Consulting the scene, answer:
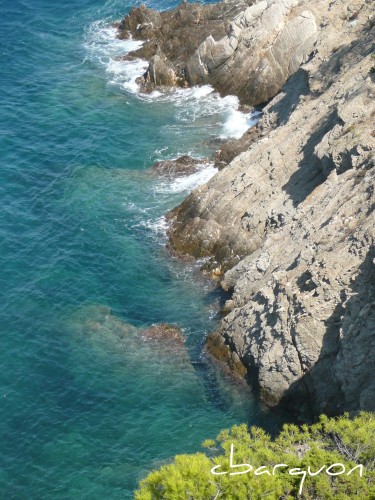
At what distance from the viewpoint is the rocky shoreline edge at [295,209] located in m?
40.7

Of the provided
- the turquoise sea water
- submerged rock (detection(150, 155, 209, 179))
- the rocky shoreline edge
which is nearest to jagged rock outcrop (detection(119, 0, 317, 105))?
the rocky shoreline edge

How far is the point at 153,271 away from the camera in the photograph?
5606 cm

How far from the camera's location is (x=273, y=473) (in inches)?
1129

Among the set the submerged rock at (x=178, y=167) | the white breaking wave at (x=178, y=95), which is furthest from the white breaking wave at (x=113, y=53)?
the submerged rock at (x=178, y=167)

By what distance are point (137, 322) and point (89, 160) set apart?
24.6 m

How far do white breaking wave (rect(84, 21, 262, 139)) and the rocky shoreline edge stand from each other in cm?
146

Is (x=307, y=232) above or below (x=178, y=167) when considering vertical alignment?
below

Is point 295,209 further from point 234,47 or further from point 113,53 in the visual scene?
point 113,53

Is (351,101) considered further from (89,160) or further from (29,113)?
(29,113)

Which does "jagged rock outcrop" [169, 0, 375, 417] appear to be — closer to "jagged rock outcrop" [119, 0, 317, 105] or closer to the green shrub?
the green shrub

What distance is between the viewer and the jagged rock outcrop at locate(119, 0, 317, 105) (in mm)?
73312

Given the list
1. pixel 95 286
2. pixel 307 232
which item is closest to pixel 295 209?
pixel 307 232

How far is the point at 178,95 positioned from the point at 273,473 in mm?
58860

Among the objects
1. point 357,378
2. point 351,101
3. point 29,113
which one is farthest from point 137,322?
point 29,113
